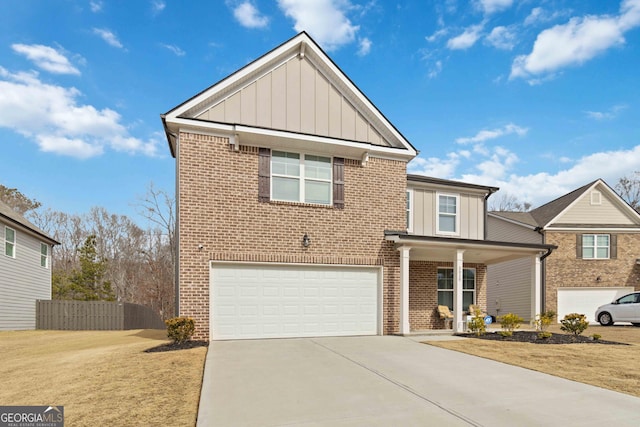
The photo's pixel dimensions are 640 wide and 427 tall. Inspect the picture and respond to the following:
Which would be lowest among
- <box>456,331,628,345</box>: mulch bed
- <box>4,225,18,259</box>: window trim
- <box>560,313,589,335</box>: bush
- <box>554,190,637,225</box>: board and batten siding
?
<box>456,331,628,345</box>: mulch bed

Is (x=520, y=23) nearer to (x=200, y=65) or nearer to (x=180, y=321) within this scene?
(x=200, y=65)

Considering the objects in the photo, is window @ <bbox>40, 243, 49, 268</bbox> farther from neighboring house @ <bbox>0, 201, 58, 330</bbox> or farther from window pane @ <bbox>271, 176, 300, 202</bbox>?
window pane @ <bbox>271, 176, 300, 202</bbox>

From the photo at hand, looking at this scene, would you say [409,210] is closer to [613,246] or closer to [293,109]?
[293,109]

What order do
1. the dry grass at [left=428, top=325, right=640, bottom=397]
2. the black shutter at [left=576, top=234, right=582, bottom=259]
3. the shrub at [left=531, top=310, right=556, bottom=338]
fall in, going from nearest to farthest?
the dry grass at [left=428, top=325, right=640, bottom=397], the shrub at [left=531, top=310, right=556, bottom=338], the black shutter at [left=576, top=234, right=582, bottom=259]

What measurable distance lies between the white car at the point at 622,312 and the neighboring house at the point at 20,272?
27098mm

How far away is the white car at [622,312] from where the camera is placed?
1866 cm

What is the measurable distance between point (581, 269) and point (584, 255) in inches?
34.3

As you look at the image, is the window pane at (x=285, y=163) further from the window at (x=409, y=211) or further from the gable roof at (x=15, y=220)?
the gable roof at (x=15, y=220)

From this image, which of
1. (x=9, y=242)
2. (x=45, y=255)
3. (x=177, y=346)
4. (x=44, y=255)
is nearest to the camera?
(x=177, y=346)

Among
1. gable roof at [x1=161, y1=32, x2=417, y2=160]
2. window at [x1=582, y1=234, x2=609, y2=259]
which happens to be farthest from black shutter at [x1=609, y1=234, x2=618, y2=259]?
gable roof at [x1=161, y1=32, x2=417, y2=160]

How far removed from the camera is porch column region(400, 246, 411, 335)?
42.1 ft

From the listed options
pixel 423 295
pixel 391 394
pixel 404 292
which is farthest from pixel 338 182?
pixel 391 394

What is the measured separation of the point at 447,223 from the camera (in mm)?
16266

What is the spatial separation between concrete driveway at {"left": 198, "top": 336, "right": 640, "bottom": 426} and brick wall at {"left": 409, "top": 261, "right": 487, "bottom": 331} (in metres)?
5.87
